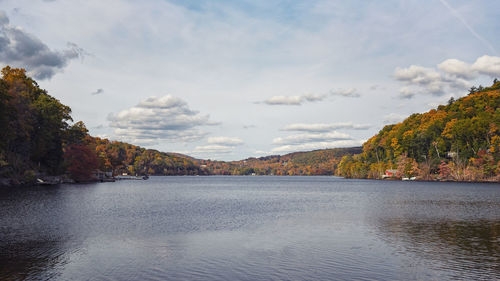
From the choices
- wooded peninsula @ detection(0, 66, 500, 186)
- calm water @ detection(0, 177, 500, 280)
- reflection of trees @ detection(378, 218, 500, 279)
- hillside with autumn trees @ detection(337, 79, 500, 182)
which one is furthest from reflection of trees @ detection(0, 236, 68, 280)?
hillside with autumn trees @ detection(337, 79, 500, 182)

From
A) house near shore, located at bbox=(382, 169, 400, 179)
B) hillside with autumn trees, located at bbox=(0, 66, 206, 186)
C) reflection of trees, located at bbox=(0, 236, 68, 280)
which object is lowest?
reflection of trees, located at bbox=(0, 236, 68, 280)

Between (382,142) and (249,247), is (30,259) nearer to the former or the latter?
(249,247)

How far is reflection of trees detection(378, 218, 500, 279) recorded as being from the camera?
56.1 feet

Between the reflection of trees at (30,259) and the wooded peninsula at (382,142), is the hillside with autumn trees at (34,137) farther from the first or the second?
the reflection of trees at (30,259)

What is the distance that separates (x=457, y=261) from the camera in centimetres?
1806

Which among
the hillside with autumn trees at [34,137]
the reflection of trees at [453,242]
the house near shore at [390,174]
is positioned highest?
the hillside with autumn trees at [34,137]

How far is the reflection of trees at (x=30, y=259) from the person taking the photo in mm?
16000

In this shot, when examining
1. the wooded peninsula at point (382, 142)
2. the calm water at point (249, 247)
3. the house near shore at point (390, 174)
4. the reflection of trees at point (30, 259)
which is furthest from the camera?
the house near shore at point (390, 174)

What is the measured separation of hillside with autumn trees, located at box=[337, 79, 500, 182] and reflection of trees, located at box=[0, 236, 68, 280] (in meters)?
124

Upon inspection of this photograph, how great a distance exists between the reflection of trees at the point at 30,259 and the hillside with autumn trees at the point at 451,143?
12433 centimetres

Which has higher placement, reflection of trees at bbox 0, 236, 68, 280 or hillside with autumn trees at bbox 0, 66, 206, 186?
hillside with autumn trees at bbox 0, 66, 206, 186

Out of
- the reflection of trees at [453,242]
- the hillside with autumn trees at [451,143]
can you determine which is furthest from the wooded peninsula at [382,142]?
the reflection of trees at [453,242]

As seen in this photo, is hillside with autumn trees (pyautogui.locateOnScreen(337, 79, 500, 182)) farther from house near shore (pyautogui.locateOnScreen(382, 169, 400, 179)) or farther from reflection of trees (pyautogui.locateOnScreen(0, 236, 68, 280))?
reflection of trees (pyautogui.locateOnScreen(0, 236, 68, 280))

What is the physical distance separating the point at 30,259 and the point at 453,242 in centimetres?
2440
